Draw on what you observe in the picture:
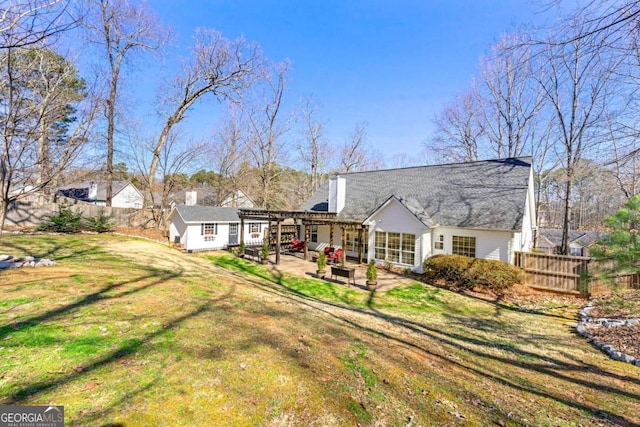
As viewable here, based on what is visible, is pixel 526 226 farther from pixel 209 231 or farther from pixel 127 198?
pixel 127 198

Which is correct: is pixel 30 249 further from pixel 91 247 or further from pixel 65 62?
pixel 65 62

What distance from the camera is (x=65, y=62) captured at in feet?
23.8

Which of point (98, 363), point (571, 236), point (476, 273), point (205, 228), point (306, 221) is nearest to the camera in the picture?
point (98, 363)

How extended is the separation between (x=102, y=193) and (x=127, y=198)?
9.81 feet

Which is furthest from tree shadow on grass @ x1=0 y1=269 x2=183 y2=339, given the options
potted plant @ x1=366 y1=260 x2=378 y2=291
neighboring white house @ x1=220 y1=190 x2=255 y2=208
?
neighboring white house @ x1=220 y1=190 x2=255 y2=208

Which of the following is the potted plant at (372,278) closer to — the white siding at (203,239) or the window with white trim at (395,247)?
the window with white trim at (395,247)

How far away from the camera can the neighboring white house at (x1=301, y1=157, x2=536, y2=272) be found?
14.7 meters

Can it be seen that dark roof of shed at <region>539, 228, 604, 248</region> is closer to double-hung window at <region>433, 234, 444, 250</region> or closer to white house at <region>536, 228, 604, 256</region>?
white house at <region>536, 228, 604, 256</region>

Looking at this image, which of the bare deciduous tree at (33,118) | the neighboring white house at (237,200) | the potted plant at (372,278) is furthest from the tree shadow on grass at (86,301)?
the neighboring white house at (237,200)

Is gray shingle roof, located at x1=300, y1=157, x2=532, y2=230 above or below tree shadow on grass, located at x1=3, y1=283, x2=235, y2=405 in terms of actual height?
above

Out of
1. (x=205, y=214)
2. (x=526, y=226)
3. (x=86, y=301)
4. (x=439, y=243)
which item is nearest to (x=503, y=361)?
(x=86, y=301)

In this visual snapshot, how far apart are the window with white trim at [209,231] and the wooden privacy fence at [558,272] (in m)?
19.1

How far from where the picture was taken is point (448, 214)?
53.9 feet

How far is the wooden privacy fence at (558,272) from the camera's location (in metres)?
12.6
